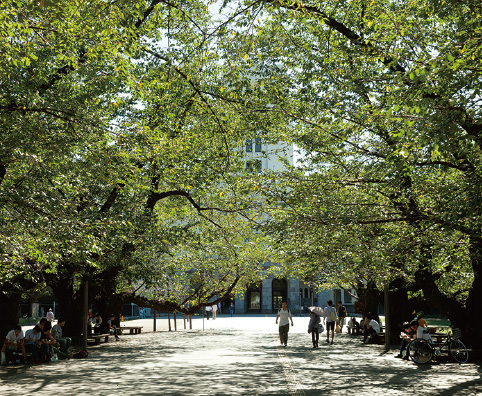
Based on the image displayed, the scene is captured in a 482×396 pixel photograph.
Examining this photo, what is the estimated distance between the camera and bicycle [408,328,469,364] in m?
16.2

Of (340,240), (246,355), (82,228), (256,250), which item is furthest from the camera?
(256,250)

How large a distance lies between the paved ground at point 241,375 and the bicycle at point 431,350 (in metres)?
0.32

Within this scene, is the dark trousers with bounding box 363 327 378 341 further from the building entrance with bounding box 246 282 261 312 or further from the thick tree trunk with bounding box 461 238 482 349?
the building entrance with bounding box 246 282 261 312

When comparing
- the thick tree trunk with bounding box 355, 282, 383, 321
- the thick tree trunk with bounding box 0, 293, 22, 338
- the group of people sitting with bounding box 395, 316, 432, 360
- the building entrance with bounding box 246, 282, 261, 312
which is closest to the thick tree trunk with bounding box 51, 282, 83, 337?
the thick tree trunk with bounding box 0, 293, 22, 338

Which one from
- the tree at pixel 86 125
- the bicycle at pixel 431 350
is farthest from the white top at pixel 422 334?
the tree at pixel 86 125

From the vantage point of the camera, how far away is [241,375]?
13.8 metres

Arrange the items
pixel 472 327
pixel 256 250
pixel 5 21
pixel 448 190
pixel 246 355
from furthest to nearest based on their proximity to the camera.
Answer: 1. pixel 256 250
2. pixel 246 355
3. pixel 472 327
4. pixel 448 190
5. pixel 5 21

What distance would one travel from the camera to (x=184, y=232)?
20344mm

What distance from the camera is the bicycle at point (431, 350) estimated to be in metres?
16.2

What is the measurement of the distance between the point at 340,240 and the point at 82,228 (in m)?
6.92

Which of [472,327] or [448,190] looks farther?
[472,327]

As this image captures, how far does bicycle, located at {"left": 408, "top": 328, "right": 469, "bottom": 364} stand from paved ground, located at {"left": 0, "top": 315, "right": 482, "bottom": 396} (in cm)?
32

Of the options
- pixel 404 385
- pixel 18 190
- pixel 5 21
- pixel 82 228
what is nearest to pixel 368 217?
pixel 404 385

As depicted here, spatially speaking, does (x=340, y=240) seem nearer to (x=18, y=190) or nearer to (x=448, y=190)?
(x=448, y=190)
